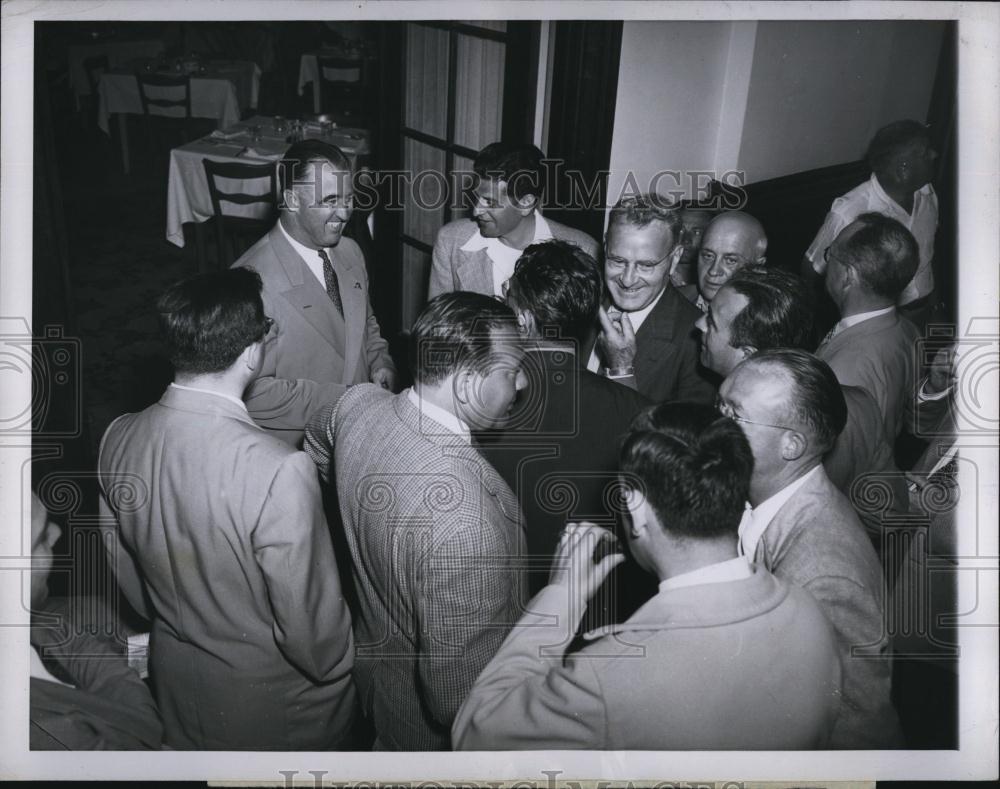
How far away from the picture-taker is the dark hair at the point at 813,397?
1633 millimetres

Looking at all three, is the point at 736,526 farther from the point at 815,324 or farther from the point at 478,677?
the point at 815,324

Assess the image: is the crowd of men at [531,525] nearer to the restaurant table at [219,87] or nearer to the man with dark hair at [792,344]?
the man with dark hair at [792,344]

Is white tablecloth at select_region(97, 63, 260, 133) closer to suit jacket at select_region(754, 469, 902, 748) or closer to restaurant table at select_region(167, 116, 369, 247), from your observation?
restaurant table at select_region(167, 116, 369, 247)

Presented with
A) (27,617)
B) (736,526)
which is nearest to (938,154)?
(736,526)

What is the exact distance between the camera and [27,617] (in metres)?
1.83

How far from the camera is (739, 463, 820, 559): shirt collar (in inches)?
63.9

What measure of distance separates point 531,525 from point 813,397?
2.04ft

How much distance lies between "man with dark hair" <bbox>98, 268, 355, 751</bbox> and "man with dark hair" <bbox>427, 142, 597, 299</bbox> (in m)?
0.77

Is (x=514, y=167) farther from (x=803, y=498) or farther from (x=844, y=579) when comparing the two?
(x=844, y=579)

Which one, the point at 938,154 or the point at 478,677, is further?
the point at 938,154

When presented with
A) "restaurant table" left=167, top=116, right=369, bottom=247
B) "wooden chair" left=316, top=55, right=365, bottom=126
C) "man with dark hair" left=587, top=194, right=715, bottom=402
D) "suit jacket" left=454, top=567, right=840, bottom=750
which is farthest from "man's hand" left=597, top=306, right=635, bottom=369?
"wooden chair" left=316, top=55, right=365, bottom=126

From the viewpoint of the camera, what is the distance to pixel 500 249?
7.89 ft

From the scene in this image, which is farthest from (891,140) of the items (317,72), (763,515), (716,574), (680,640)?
(317,72)

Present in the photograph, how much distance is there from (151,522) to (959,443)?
5.69 feet
